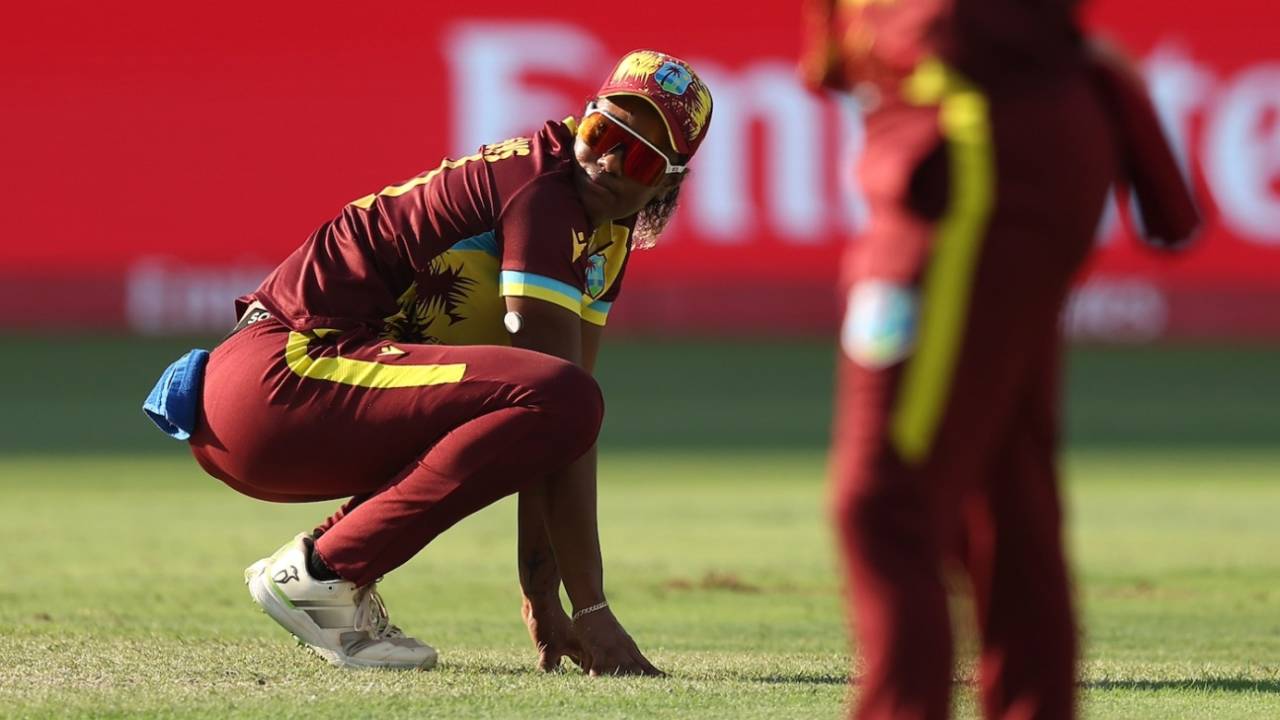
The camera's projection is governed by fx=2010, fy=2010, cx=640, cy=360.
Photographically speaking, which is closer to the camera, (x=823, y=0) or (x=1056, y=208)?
(x=1056, y=208)

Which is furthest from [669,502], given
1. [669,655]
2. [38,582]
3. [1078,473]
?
[669,655]

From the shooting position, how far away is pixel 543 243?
4.54 m

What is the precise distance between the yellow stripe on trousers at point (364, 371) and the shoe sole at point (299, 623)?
47cm

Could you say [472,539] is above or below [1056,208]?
below

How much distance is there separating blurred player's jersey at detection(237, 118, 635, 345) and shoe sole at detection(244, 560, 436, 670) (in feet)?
2.00

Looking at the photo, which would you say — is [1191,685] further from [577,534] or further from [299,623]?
[299,623]

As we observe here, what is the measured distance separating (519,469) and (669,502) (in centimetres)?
534

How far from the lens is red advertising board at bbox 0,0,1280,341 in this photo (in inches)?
573

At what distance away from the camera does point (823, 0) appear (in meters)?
3.15

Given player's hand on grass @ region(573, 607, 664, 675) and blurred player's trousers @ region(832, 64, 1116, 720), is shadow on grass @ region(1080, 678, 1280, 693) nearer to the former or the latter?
player's hand on grass @ region(573, 607, 664, 675)

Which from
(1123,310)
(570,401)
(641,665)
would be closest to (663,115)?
(570,401)

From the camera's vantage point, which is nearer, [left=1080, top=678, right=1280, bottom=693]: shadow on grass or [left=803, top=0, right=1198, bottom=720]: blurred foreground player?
[left=803, top=0, right=1198, bottom=720]: blurred foreground player

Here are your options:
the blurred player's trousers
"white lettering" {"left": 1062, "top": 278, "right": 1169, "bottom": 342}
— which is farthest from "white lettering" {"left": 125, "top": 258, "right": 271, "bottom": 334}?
the blurred player's trousers

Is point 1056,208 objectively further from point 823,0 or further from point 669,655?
point 669,655
